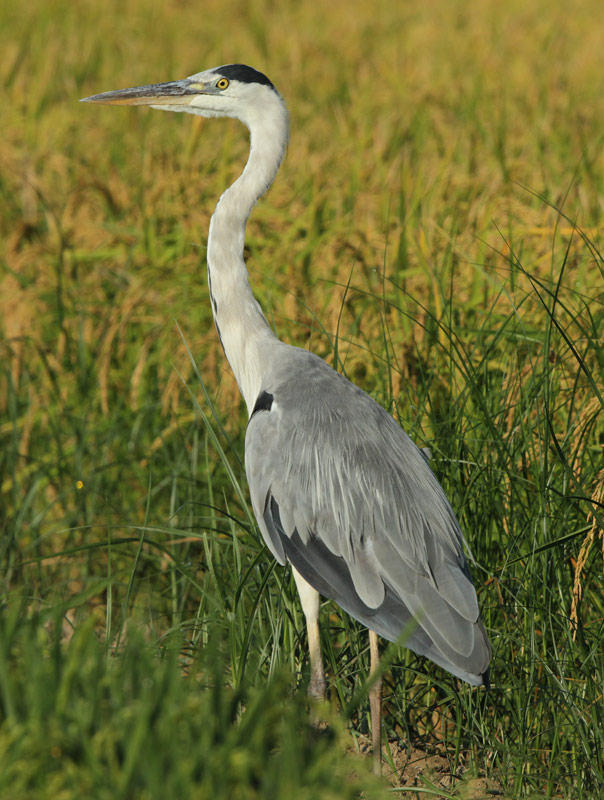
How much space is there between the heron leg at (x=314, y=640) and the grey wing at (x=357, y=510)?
0.06 m

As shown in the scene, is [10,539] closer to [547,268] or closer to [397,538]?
[397,538]

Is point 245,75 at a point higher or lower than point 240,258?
higher

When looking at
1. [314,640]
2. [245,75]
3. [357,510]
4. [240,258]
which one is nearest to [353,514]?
[357,510]

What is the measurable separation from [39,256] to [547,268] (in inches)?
110

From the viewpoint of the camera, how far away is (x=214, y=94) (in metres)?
4.01

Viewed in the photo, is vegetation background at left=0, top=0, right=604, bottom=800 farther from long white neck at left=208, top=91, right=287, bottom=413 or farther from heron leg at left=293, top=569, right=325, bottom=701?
long white neck at left=208, top=91, right=287, bottom=413

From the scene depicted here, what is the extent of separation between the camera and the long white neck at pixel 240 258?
380 cm

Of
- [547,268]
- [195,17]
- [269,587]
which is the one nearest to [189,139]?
[547,268]

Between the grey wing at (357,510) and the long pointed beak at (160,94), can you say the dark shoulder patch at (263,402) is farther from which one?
the long pointed beak at (160,94)

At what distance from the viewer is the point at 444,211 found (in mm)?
5559

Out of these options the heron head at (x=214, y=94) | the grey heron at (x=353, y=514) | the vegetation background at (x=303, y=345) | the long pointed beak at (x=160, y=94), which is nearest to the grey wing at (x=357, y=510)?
the grey heron at (x=353, y=514)

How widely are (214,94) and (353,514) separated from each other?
6.08 ft

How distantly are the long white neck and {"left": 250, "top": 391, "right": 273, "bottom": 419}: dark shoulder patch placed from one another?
0.64ft

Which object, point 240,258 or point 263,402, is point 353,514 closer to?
point 263,402
